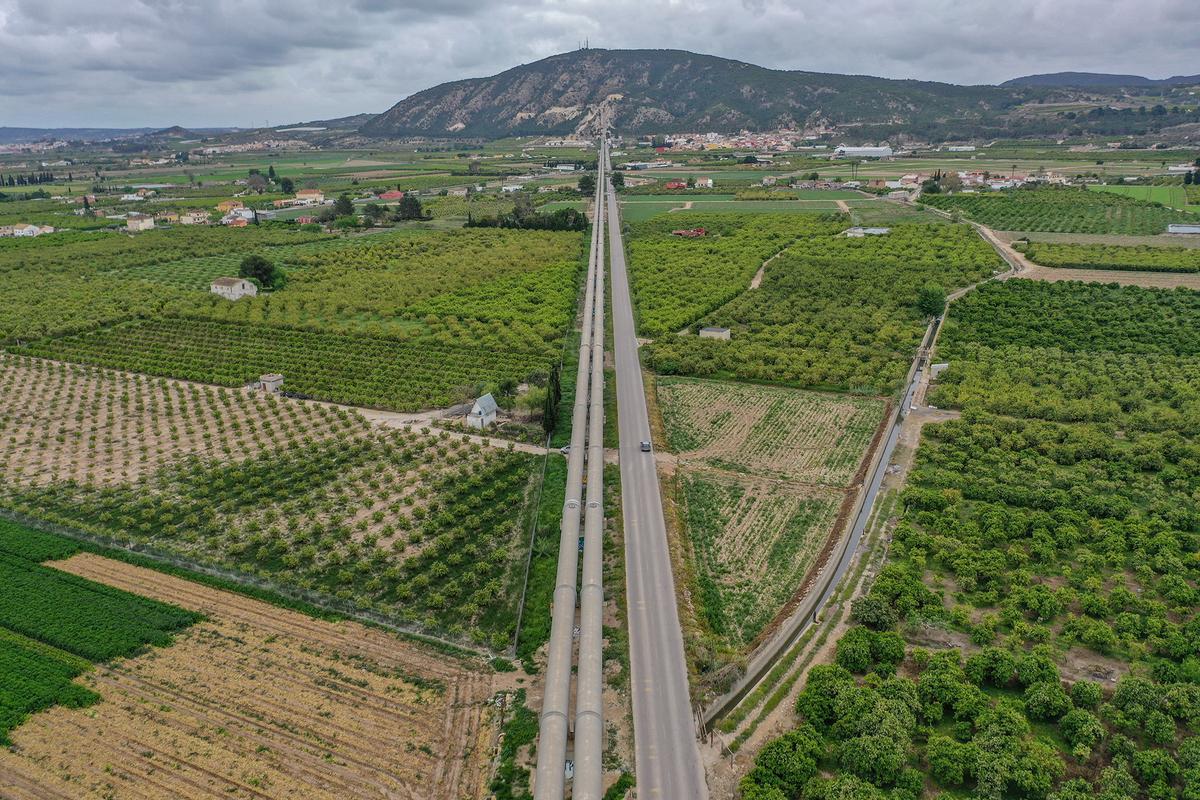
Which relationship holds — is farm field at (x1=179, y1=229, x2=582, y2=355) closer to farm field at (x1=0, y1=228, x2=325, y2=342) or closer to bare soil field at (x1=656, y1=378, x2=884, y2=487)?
farm field at (x1=0, y1=228, x2=325, y2=342)

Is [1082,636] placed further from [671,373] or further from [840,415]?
[671,373]

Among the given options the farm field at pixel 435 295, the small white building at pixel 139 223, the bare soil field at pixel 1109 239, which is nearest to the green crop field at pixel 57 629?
the farm field at pixel 435 295

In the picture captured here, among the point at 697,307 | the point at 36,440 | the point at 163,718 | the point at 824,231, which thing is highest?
the point at 824,231

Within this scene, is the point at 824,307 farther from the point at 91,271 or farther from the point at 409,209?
the point at 91,271

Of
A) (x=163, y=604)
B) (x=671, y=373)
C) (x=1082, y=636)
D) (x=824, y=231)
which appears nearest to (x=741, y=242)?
(x=824, y=231)

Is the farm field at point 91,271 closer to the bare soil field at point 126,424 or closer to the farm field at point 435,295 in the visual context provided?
the farm field at point 435,295

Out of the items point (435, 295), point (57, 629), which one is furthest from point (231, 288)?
point (57, 629)

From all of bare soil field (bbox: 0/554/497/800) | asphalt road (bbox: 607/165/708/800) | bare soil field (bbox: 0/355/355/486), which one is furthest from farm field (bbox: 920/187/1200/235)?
bare soil field (bbox: 0/554/497/800)
